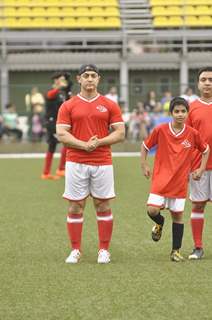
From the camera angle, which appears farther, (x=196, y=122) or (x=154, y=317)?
(x=196, y=122)

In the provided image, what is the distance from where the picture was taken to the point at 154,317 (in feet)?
17.7

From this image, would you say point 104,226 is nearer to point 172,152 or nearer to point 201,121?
point 172,152

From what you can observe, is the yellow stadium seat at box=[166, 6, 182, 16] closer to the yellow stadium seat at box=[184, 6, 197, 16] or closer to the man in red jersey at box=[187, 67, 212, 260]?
the yellow stadium seat at box=[184, 6, 197, 16]

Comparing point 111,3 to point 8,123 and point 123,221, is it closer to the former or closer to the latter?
point 8,123

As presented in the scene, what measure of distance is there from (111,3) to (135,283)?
2502cm

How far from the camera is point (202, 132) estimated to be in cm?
781

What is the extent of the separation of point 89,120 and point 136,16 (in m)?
23.3

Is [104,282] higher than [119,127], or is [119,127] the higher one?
[119,127]

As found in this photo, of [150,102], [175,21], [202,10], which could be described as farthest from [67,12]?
[150,102]

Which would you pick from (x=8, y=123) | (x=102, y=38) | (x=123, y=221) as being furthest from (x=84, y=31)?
(x=123, y=221)

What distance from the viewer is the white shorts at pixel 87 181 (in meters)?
7.55

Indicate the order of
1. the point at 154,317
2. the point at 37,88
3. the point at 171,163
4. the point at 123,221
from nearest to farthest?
the point at 154,317
the point at 171,163
the point at 123,221
the point at 37,88

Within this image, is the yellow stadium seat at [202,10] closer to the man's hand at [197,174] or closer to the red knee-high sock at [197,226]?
the red knee-high sock at [197,226]

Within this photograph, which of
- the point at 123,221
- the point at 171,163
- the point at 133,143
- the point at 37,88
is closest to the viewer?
the point at 171,163
